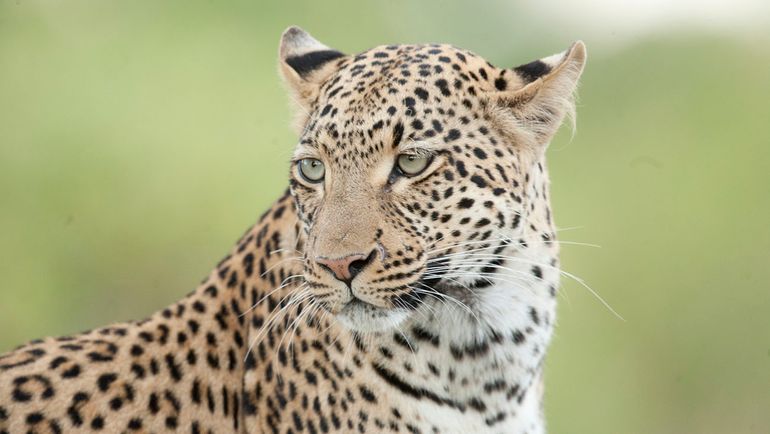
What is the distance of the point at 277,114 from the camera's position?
1126cm

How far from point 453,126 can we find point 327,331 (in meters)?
1.11

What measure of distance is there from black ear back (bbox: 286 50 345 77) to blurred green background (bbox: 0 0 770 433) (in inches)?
181

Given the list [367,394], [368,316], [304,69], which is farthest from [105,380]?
[304,69]

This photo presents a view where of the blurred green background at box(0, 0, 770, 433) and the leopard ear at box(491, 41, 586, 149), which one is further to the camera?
the blurred green background at box(0, 0, 770, 433)

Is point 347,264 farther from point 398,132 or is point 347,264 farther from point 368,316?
point 398,132

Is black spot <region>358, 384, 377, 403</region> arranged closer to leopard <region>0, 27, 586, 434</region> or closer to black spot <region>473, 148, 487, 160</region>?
leopard <region>0, 27, 586, 434</region>

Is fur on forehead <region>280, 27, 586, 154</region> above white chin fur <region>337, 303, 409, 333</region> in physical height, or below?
above

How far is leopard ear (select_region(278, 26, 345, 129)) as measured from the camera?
197 inches

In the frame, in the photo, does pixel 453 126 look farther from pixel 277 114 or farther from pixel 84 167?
pixel 84 167

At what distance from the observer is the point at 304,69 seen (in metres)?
5.13

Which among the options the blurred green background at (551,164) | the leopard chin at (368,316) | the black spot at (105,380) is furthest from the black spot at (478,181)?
the blurred green background at (551,164)

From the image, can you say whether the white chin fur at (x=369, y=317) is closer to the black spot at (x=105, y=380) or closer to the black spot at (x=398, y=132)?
the black spot at (x=398, y=132)

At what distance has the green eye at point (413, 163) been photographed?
4.46 m

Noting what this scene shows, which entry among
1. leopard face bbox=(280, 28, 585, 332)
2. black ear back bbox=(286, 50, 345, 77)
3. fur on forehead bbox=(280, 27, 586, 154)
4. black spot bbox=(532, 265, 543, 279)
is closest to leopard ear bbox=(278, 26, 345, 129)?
black ear back bbox=(286, 50, 345, 77)
